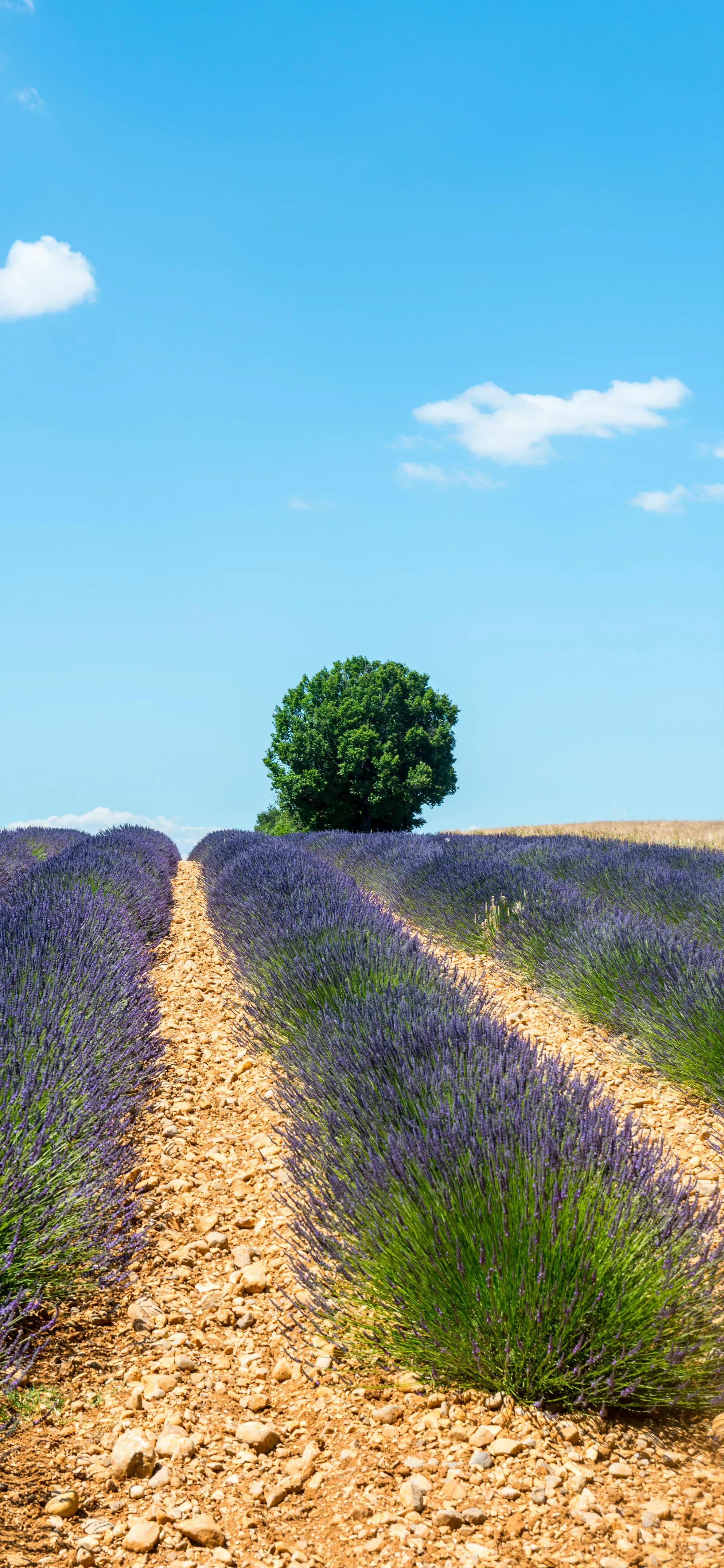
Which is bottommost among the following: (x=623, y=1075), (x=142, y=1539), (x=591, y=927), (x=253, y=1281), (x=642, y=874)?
(x=142, y=1539)

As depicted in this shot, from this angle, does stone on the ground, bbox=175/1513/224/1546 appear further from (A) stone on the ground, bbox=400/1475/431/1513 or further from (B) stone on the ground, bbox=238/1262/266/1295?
(B) stone on the ground, bbox=238/1262/266/1295

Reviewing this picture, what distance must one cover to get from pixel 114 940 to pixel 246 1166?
6.11 ft

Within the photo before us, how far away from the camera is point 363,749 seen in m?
23.3

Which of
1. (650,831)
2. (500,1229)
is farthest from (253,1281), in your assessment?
(650,831)

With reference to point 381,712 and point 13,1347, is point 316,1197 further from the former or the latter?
point 381,712

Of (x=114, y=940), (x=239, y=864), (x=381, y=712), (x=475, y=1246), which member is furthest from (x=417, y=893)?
(x=381, y=712)

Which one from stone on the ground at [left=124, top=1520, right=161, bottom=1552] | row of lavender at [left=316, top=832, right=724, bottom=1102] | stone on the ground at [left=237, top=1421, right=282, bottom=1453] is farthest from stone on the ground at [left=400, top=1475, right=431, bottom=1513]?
row of lavender at [left=316, top=832, right=724, bottom=1102]

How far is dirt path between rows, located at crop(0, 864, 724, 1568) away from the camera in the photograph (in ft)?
5.98

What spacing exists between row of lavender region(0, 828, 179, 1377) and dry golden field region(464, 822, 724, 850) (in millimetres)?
8225

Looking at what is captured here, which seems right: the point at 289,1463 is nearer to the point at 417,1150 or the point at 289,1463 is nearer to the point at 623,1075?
the point at 417,1150

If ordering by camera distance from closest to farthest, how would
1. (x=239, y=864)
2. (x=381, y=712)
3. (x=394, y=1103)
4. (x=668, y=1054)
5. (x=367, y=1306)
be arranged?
(x=367, y=1306) < (x=394, y=1103) < (x=668, y=1054) < (x=239, y=864) < (x=381, y=712)

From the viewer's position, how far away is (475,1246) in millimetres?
2156

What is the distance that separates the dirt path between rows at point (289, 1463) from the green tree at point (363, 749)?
20.8 meters

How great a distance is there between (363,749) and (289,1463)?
21.4 m
